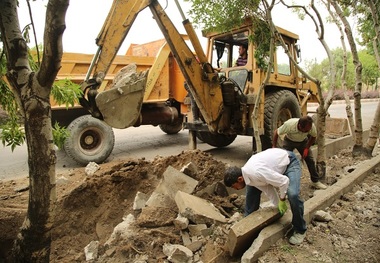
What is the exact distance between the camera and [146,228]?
Answer: 3.23 meters

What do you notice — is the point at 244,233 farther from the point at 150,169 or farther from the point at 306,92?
the point at 306,92

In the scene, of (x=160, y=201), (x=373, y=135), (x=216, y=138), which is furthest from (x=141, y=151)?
(x=373, y=135)

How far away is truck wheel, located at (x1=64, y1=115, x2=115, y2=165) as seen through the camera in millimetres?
5566

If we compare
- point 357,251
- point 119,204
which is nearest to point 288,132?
point 357,251

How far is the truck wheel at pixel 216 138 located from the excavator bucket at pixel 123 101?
139 inches

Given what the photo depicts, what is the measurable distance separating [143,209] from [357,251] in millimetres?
2273

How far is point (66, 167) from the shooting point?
5.72 meters

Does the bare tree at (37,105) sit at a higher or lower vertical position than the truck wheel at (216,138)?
higher

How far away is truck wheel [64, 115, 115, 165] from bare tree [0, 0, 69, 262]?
3.31 meters

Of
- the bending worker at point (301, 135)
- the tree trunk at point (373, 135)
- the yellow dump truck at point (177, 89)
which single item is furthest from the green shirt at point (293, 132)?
the tree trunk at point (373, 135)

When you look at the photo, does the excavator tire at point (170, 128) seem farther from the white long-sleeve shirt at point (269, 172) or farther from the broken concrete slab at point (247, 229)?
the broken concrete slab at point (247, 229)

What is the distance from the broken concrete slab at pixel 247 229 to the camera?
2699 millimetres

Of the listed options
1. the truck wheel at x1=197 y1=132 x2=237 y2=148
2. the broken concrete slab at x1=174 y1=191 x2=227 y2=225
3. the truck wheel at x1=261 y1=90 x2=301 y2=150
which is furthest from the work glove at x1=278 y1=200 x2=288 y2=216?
the truck wheel at x1=197 y1=132 x2=237 y2=148

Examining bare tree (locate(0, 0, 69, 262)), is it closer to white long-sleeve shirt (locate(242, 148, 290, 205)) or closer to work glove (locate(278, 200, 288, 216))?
white long-sleeve shirt (locate(242, 148, 290, 205))
